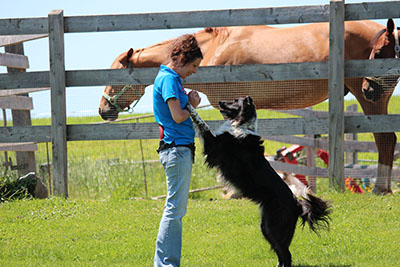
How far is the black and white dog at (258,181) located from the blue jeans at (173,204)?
0.44 metres

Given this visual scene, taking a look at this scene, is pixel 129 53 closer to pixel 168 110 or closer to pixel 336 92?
pixel 336 92

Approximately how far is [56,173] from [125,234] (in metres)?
1.99

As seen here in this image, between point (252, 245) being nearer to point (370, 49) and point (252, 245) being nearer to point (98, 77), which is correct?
point (98, 77)

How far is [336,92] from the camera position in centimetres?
608

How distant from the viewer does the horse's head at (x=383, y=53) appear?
6473 millimetres

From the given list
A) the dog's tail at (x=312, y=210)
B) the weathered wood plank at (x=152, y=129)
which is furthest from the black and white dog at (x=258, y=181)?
the weathered wood plank at (x=152, y=129)

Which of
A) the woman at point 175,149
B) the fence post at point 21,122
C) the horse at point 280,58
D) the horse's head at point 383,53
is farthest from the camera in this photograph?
the fence post at point 21,122

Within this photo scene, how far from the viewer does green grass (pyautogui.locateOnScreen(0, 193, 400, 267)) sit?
405 centimetres

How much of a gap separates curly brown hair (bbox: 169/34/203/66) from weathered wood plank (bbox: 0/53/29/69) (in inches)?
189

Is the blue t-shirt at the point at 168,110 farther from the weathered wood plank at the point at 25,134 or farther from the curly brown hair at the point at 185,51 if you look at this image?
the weathered wood plank at the point at 25,134

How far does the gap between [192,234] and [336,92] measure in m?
2.73

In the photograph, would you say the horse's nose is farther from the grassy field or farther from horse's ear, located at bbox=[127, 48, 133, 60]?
the grassy field

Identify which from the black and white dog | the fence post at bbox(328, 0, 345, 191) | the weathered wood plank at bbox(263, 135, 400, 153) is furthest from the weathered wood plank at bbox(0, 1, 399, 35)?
the weathered wood plank at bbox(263, 135, 400, 153)

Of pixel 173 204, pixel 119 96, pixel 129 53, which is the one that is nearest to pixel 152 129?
pixel 119 96
